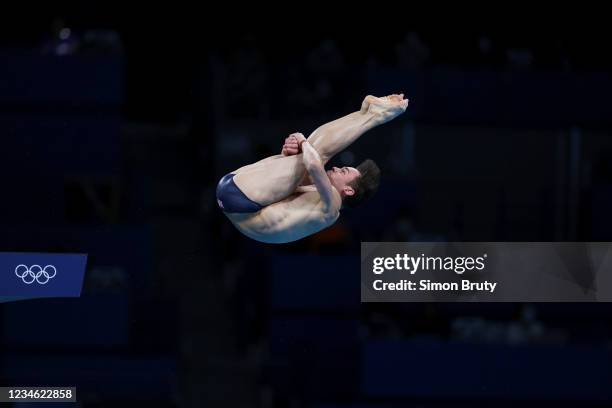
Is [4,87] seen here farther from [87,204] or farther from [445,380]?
[445,380]

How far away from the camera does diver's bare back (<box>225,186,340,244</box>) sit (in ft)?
17.7

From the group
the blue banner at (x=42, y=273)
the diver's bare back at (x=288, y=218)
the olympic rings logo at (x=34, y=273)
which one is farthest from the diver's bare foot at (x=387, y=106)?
the olympic rings logo at (x=34, y=273)

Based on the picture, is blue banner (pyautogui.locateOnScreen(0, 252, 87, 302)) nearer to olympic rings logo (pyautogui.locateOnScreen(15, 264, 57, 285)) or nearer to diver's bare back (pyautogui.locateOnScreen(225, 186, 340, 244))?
olympic rings logo (pyautogui.locateOnScreen(15, 264, 57, 285))

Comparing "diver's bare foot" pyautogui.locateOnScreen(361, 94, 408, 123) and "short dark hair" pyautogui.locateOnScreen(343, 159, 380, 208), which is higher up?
"diver's bare foot" pyautogui.locateOnScreen(361, 94, 408, 123)

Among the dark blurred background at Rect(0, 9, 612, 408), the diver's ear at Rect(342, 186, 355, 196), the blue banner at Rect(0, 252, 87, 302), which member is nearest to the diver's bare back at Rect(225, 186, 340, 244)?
the diver's ear at Rect(342, 186, 355, 196)

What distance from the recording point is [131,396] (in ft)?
24.6

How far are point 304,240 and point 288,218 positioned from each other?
2.90 m

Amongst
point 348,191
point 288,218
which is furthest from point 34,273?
point 348,191

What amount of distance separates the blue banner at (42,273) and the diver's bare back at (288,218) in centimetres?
182

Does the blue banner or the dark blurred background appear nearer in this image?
the blue banner

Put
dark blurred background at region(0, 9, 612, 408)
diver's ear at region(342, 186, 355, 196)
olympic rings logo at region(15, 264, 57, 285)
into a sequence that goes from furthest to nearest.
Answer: dark blurred background at region(0, 9, 612, 408) → olympic rings logo at region(15, 264, 57, 285) → diver's ear at region(342, 186, 355, 196)

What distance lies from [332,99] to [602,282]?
2.80 meters

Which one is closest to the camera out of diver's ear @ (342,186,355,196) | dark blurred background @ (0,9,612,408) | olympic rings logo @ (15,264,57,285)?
diver's ear @ (342,186,355,196)

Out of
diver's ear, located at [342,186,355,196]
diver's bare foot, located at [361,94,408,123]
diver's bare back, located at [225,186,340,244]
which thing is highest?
diver's bare foot, located at [361,94,408,123]
